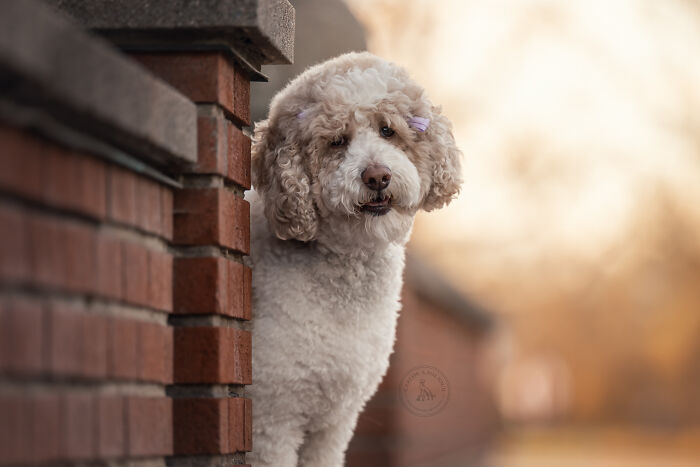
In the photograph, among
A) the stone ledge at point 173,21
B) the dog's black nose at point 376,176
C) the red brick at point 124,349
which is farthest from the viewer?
the dog's black nose at point 376,176

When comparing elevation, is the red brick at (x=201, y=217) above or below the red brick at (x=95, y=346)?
above

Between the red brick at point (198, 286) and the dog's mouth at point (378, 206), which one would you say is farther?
the dog's mouth at point (378, 206)

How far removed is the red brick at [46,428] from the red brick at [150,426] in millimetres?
352

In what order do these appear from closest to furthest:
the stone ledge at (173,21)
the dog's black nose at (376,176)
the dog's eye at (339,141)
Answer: the stone ledge at (173,21) < the dog's black nose at (376,176) < the dog's eye at (339,141)

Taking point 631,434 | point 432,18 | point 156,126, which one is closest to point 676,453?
point 631,434

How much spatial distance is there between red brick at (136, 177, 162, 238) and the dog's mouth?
917mm

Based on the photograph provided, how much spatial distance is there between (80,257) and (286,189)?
134 centimetres

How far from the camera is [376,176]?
3104 millimetres

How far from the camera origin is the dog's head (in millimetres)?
3162

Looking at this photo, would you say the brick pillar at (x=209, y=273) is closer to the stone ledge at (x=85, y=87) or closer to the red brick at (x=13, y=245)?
the stone ledge at (x=85, y=87)

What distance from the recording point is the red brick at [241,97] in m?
2.83

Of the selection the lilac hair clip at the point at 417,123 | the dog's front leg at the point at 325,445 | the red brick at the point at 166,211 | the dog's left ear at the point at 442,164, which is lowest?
the dog's front leg at the point at 325,445

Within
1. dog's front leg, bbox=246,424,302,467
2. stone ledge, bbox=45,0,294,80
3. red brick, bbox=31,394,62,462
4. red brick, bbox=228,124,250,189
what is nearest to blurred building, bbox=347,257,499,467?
dog's front leg, bbox=246,424,302,467

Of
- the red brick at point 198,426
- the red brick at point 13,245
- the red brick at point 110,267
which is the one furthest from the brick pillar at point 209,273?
the red brick at point 13,245
